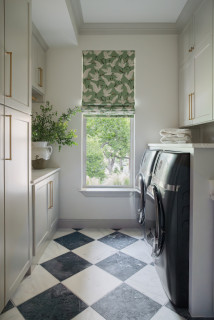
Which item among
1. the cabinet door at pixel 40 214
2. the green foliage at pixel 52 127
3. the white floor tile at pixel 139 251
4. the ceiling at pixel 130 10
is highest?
the ceiling at pixel 130 10

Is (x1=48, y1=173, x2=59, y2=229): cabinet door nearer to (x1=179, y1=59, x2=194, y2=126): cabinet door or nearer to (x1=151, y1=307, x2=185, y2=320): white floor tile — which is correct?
(x1=151, y1=307, x2=185, y2=320): white floor tile

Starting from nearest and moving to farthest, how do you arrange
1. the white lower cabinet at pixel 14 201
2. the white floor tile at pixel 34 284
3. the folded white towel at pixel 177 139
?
the white lower cabinet at pixel 14 201
the white floor tile at pixel 34 284
the folded white towel at pixel 177 139

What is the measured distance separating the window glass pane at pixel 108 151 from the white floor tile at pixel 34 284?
135cm

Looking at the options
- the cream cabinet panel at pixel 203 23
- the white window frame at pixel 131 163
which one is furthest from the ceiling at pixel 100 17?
the white window frame at pixel 131 163

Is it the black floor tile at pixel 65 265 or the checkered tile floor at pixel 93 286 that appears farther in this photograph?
the black floor tile at pixel 65 265

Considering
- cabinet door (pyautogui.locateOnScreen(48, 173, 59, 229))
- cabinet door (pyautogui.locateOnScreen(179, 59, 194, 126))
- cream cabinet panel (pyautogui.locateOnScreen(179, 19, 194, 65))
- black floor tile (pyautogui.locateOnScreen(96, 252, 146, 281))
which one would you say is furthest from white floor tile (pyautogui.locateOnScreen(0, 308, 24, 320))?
cream cabinet panel (pyautogui.locateOnScreen(179, 19, 194, 65))

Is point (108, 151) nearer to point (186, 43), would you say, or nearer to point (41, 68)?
point (41, 68)

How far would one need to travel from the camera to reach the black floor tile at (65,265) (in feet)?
6.03

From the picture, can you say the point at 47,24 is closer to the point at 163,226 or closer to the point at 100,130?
the point at 100,130

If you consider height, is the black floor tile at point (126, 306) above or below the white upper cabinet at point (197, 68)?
below

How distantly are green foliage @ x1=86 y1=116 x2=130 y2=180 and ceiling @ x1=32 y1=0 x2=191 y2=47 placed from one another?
3.48ft

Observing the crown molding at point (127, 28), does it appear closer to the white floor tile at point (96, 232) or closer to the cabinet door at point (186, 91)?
the cabinet door at point (186, 91)

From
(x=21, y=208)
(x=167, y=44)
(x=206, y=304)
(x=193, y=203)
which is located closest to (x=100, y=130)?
(x=167, y=44)

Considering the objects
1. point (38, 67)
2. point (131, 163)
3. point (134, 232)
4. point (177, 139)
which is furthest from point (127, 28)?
point (134, 232)
